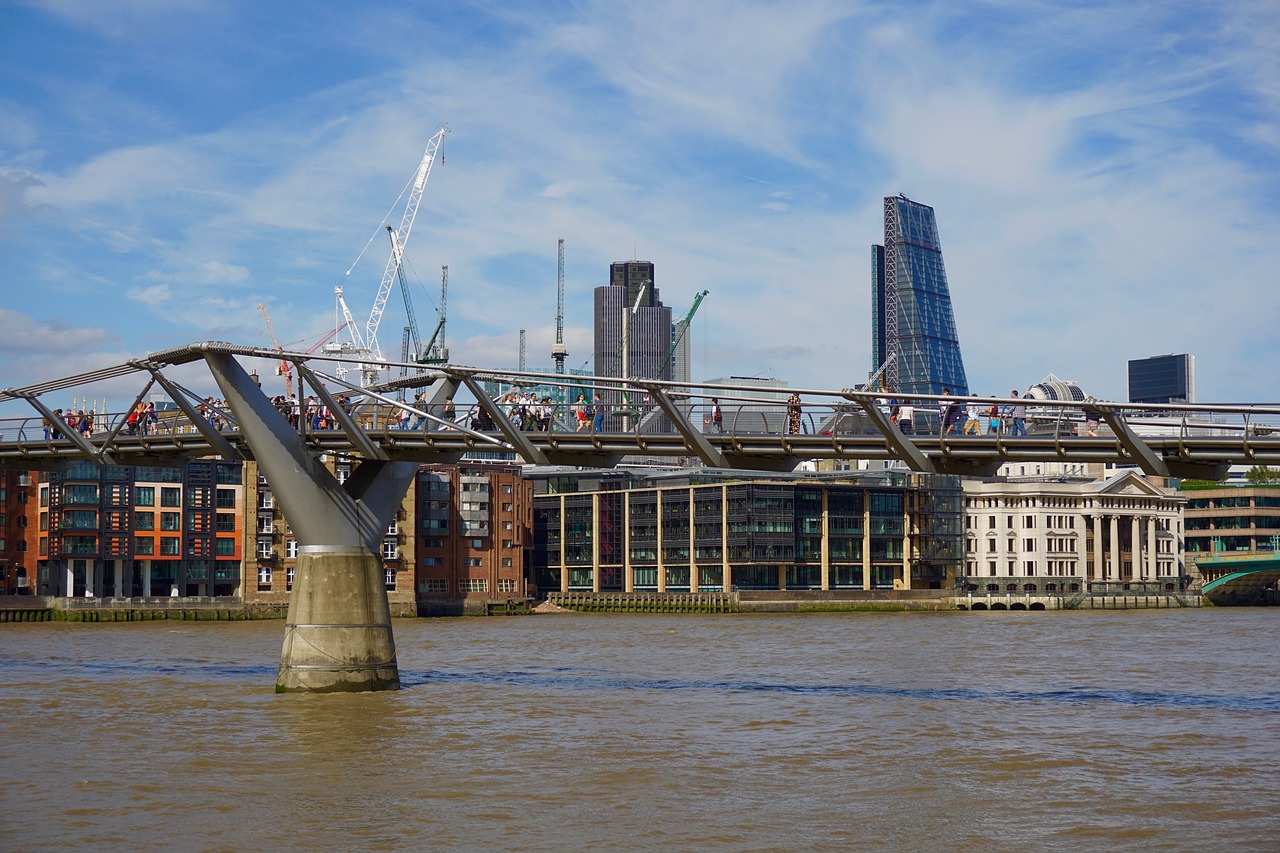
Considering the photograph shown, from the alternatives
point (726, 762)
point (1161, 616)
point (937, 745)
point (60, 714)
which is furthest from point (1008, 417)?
point (1161, 616)

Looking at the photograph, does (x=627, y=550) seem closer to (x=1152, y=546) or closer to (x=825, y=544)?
(x=825, y=544)

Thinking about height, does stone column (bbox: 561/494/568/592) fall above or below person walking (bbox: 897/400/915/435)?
below

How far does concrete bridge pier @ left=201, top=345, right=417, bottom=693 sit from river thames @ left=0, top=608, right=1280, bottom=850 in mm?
1144

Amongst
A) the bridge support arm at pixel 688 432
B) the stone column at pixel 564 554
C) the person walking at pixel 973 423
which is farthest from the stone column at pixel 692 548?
the person walking at pixel 973 423

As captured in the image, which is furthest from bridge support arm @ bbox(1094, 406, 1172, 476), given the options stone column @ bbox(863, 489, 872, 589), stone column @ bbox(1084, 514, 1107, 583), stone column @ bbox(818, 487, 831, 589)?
stone column @ bbox(1084, 514, 1107, 583)

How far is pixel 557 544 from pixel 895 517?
38.5 m

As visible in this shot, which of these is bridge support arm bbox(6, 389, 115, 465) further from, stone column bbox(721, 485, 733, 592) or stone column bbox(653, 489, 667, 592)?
stone column bbox(653, 489, 667, 592)

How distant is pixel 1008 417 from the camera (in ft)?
127

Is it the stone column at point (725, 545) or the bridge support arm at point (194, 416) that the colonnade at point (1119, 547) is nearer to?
the stone column at point (725, 545)

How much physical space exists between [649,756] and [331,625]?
14378 millimetres

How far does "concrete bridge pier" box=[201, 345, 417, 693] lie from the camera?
44938mm

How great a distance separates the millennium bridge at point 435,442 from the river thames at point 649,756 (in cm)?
301

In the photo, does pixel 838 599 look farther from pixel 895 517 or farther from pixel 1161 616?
pixel 1161 616

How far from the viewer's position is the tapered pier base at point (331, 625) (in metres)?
45.3
